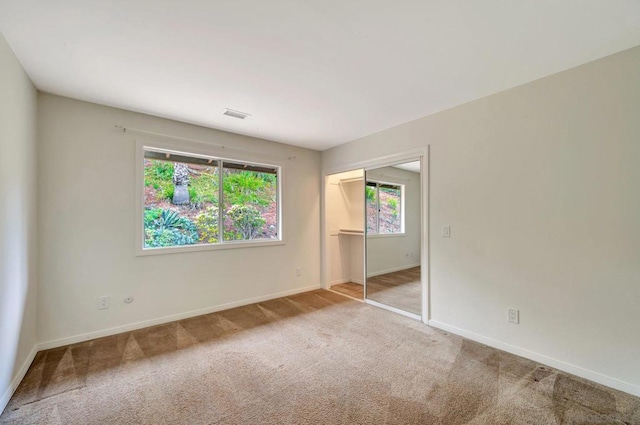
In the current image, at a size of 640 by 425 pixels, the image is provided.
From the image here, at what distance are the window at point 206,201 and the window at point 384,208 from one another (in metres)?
1.46

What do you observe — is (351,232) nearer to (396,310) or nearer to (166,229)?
(396,310)

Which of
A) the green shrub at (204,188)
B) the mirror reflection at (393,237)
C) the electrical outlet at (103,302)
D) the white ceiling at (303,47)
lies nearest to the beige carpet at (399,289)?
the mirror reflection at (393,237)

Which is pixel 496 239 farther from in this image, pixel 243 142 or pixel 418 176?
pixel 243 142

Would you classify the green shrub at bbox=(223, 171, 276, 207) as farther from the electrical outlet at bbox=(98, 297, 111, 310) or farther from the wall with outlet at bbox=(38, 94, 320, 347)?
the electrical outlet at bbox=(98, 297, 111, 310)

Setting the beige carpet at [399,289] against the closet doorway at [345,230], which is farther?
the closet doorway at [345,230]

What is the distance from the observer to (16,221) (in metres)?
1.98

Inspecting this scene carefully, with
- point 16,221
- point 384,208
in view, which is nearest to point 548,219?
point 384,208

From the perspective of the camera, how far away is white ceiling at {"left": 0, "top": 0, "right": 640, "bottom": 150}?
59.8 inches

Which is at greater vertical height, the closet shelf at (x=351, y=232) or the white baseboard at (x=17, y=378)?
the closet shelf at (x=351, y=232)

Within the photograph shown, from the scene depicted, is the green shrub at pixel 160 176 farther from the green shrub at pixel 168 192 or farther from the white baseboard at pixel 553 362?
the white baseboard at pixel 553 362

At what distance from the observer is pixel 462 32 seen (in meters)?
1.70

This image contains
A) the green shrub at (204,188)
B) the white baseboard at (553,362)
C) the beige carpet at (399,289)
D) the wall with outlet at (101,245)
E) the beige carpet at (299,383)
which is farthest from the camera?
the beige carpet at (399,289)

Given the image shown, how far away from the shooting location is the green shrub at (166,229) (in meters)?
3.11

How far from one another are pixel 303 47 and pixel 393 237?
3007 mm
